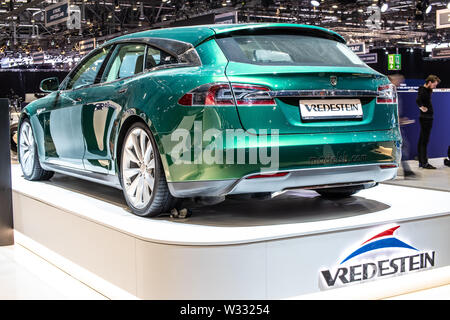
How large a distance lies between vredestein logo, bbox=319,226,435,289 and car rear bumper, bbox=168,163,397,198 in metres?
0.39

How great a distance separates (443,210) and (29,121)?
3.78 m

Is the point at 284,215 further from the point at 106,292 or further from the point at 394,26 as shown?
the point at 394,26

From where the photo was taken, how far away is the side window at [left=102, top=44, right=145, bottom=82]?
3989 millimetres

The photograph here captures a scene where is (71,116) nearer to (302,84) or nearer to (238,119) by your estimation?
(238,119)

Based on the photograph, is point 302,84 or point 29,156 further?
point 29,156

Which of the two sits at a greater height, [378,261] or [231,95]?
[231,95]

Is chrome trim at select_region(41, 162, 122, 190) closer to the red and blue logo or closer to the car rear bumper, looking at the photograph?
the car rear bumper

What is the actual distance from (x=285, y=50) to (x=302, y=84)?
1.21 ft

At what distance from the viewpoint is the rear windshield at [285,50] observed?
3.40m

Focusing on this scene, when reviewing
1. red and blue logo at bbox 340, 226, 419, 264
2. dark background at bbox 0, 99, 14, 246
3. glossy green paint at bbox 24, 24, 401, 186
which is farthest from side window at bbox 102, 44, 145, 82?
red and blue logo at bbox 340, 226, 419, 264

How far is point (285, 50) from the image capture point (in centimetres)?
355

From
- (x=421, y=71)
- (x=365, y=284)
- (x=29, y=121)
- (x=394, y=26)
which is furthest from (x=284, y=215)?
(x=421, y=71)

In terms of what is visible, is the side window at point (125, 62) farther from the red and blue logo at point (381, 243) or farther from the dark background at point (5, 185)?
the red and blue logo at point (381, 243)

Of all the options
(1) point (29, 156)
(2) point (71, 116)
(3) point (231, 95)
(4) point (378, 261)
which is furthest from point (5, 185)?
(4) point (378, 261)
